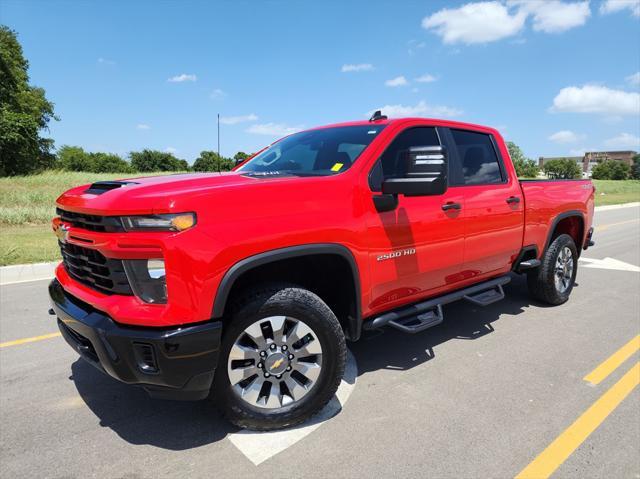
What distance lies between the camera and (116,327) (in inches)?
89.9

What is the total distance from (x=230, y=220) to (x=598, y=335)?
398 centimetres

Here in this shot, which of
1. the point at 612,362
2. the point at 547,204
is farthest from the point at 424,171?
the point at 547,204

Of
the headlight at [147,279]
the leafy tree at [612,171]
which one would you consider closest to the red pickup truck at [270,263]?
the headlight at [147,279]

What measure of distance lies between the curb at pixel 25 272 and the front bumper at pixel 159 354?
17.1 feet

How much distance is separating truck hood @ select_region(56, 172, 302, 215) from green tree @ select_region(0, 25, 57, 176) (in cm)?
3775

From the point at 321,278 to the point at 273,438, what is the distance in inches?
43.3

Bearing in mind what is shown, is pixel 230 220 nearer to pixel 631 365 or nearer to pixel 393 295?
pixel 393 295

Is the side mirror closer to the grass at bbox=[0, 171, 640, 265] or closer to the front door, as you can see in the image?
the front door

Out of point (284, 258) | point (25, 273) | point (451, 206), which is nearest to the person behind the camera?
point (284, 258)

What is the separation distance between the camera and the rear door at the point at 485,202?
3.82m

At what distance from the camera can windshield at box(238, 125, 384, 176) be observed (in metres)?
3.25

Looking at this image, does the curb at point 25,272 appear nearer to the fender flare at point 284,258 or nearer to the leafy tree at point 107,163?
the fender flare at point 284,258

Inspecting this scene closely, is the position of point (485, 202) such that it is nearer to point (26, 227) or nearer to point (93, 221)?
point (93, 221)

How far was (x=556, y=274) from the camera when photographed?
16.9 feet
